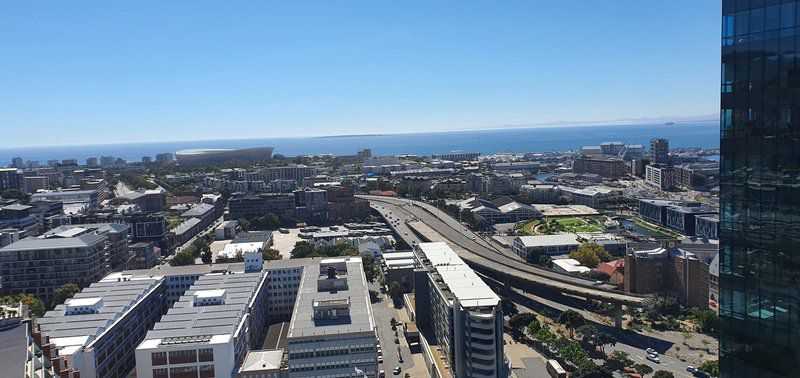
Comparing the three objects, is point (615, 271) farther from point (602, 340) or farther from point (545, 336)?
point (545, 336)

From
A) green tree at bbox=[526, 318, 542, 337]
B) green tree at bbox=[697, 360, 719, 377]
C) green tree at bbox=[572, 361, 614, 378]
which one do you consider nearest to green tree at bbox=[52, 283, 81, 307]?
green tree at bbox=[526, 318, 542, 337]

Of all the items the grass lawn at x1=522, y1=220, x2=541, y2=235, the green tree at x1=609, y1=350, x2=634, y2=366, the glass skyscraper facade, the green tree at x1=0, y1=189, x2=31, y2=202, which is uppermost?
the glass skyscraper facade

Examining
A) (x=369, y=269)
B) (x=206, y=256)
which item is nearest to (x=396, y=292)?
(x=369, y=269)

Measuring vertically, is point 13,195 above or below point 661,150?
below

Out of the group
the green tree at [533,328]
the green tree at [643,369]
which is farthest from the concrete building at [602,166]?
the green tree at [643,369]

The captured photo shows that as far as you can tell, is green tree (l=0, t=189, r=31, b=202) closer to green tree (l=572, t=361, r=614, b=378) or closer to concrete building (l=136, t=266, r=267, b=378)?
concrete building (l=136, t=266, r=267, b=378)

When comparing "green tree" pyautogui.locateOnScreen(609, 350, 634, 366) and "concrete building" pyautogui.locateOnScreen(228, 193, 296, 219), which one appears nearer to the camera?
"green tree" pyautogui.locateOnScreen(609, 350, 634, 366)

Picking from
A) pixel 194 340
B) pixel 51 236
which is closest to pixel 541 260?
pixel 194 340
